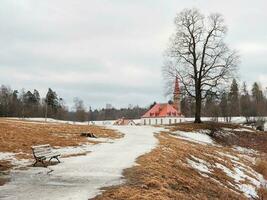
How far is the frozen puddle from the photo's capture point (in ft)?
46.9

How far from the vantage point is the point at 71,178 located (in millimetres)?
16938

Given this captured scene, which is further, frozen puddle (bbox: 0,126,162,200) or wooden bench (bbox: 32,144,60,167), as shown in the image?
wooden bench (bbox: 32,144,60,167)

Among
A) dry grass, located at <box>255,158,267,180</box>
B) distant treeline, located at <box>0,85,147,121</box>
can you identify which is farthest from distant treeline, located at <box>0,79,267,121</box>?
dry grass, located at <box>255,158,267,180</box>

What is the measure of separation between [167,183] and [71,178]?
3.36 metres

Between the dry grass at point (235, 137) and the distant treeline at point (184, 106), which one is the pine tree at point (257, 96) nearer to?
the distant treeline at point (184, 106)

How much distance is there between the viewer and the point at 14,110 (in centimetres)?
12950

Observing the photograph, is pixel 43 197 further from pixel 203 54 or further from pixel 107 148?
pixel 203 54

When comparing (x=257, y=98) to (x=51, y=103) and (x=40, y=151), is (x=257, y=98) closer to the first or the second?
(x=51, y=103)

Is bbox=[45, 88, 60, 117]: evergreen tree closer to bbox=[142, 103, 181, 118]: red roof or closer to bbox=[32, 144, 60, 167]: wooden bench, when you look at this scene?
bbox=[142, 103, 181, 118]: red roof

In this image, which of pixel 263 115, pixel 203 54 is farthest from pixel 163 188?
pixel 263 115

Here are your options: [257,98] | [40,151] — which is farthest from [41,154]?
[257,98]

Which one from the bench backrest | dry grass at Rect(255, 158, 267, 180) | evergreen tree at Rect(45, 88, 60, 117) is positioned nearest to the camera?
the bench backrest

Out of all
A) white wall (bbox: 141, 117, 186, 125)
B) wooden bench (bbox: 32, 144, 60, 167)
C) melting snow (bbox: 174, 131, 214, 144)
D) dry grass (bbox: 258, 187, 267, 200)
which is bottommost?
dry grass (bbox: 258, 187, 267, 200)

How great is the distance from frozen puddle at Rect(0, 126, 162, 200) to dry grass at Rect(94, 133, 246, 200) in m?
0.59
